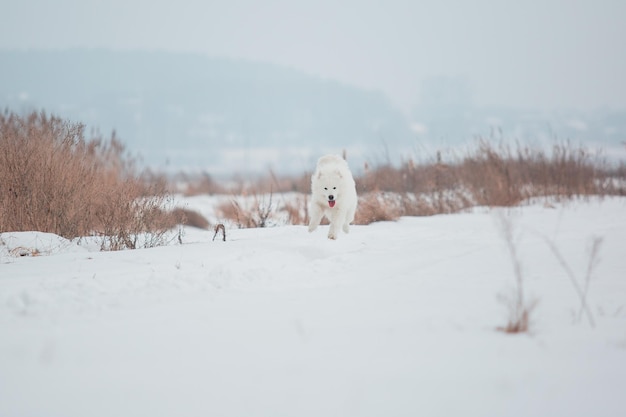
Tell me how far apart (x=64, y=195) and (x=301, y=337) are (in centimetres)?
361

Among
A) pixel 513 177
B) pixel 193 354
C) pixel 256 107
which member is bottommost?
pixel 193 354

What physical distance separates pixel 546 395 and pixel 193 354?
1433 millimetres

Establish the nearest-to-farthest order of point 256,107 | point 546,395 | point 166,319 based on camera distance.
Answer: point 546,395 → point 166,319 → point 256,107

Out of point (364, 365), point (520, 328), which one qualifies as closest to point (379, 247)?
point (520, 328)

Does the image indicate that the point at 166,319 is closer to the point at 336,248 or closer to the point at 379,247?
the point at 336,248

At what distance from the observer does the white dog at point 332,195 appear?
4.88 meters

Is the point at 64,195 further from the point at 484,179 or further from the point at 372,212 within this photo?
the point at 484,179

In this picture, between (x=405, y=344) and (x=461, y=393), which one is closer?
(x=461, y=393)

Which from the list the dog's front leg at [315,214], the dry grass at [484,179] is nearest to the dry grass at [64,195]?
the dog's front leg at [315,214]

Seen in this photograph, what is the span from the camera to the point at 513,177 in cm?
904

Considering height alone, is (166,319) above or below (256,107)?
below

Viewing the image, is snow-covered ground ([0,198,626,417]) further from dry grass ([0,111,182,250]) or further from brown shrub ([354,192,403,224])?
brown shrub ([354,192,403,224])

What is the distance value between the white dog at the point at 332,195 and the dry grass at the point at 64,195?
1.58 m

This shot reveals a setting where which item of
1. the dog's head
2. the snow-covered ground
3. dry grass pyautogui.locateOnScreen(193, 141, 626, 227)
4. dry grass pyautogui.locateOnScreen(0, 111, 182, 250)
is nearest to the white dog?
the dog's head
